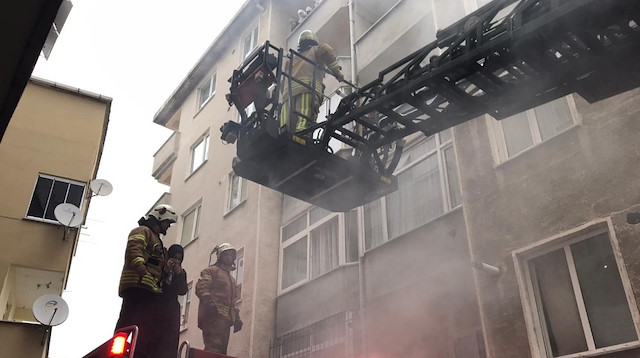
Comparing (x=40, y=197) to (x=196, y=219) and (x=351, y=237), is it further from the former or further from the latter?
(x=351, y=237)

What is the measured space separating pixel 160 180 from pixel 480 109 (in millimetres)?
20637

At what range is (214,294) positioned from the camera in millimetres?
9266

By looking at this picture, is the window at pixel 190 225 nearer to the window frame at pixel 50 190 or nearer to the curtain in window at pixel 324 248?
the window frame at pixel 50 190

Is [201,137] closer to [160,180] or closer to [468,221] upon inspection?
[160,180]

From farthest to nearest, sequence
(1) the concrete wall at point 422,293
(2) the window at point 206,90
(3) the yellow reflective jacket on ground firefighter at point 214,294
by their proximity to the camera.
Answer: (2) the window at point 206,90 < (3) the yellow reflective jacket on ground firefighter at point 214,294 < (1) the concrete wall at point 422,293

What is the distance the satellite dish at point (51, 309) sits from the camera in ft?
39.7

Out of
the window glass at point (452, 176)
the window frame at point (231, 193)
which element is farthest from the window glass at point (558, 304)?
the window frame at point (231, 193)

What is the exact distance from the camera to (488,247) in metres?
8.21

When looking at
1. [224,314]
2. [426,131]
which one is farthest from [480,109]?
[224,314]

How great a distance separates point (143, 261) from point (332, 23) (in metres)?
10.6

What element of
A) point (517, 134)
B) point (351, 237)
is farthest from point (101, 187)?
point (517, 134)

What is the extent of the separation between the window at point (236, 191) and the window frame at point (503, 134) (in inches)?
338

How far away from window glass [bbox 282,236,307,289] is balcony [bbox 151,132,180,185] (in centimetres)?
979

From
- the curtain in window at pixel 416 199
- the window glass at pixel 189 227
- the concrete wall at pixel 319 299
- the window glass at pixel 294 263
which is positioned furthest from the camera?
the window glass at pixel 189 227
